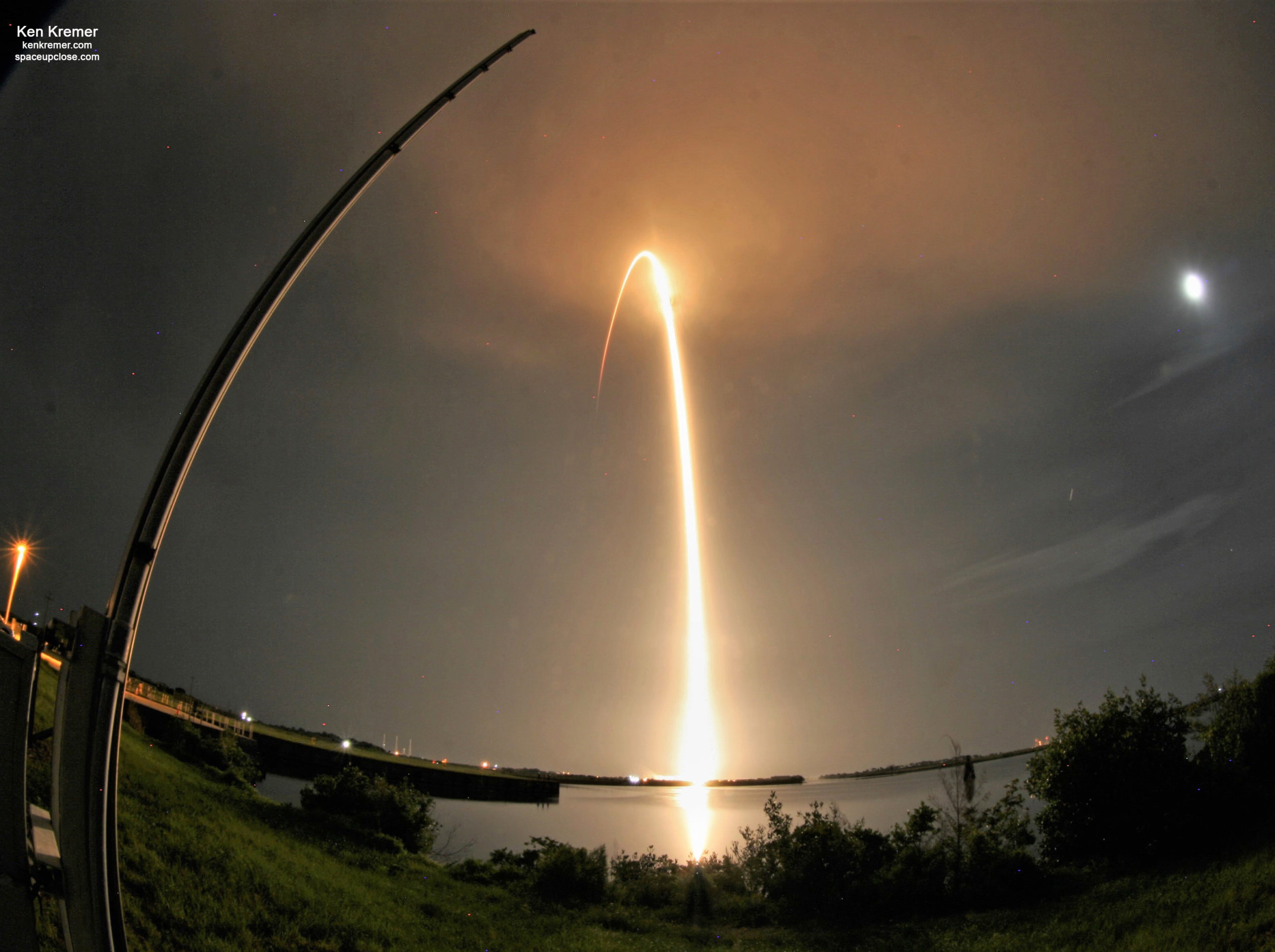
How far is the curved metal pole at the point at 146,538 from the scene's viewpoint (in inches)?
142

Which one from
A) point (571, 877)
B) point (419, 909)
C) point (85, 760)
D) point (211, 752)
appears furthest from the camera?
point (211, 752)

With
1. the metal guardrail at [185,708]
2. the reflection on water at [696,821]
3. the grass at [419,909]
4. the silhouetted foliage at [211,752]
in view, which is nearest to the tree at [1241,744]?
the grass at [419,909]

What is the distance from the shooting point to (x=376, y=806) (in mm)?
19281

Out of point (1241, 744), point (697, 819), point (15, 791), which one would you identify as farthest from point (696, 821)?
point (15, 791)

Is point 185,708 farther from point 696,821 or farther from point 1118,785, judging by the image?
point 1118,785

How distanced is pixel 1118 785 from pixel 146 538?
2086cm

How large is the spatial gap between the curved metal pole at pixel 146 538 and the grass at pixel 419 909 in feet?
21.3

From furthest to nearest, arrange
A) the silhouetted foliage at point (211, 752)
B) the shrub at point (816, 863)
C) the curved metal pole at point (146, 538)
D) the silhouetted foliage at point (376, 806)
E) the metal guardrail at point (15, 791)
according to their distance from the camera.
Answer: the silhouetted foliage at point (211, 752)
the silhouetted foliage at point (376, 806)
the shrub at point (816, 863)
the curved metal pole at point (146, 538)
the metal guardrail at point (15, 791)

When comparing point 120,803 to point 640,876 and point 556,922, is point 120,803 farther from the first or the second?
point 640,876

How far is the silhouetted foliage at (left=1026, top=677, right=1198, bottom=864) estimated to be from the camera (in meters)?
15.2

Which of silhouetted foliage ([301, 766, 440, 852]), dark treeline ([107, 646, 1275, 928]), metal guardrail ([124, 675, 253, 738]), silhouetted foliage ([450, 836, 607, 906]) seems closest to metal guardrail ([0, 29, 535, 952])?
dark treeline ([107, 646, 1275, 928])

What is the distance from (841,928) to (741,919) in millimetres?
2349

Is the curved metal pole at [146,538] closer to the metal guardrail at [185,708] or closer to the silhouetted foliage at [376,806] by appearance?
the silhouetted foliage at [376,806]

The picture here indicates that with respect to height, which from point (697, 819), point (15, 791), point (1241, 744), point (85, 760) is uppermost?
point (85, 760)
